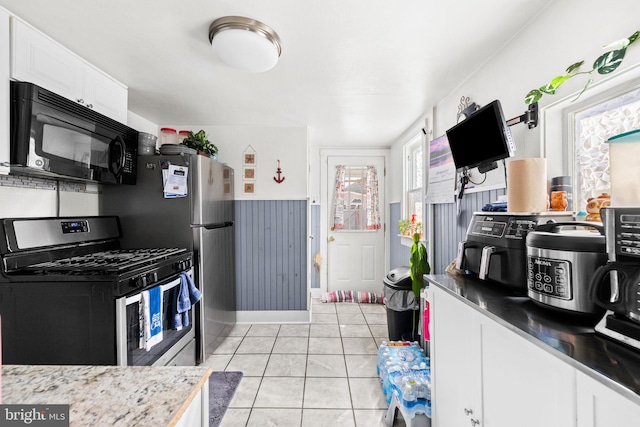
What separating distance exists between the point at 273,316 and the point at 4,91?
284 centimetres

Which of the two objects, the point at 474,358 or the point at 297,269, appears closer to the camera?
the point at 474,358

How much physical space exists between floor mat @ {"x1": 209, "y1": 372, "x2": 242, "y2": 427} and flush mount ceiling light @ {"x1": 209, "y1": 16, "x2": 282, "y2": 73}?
222 centimetres

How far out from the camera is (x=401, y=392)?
1.68 m

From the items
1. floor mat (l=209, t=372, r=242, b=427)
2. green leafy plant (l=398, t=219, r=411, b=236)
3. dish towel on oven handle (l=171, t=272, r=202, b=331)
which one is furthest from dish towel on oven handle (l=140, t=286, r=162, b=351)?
green leafy plant (l=398, t=219, r=411, b=236)

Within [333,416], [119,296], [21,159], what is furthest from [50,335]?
[333,416]

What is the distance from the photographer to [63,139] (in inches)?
64.6

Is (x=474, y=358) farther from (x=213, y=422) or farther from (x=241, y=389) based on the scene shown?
(x=241, y=389)

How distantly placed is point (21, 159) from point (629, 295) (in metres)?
2.40

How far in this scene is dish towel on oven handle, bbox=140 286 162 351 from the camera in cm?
163

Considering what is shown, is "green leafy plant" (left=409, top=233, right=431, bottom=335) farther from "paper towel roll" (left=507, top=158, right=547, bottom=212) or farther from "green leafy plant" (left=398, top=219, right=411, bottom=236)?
"paper towel roll" (left=507, top=158, right=547, bottom=212)

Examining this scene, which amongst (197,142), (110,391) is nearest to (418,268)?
(110,391)

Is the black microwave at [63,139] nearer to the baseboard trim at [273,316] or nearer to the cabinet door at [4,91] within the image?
the cabinet door at [4,91]

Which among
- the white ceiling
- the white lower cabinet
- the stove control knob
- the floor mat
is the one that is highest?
the white ceiling

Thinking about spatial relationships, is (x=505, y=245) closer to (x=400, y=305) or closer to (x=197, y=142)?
(x=400, y=305)
